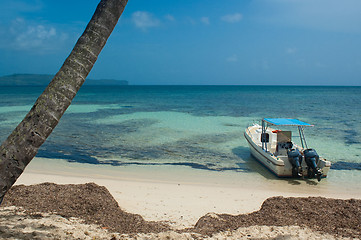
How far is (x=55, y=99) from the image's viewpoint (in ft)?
10.00

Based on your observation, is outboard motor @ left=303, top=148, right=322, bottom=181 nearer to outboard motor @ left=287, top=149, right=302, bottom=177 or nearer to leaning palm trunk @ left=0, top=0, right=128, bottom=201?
outboard motor @ left=287, top=149, right=302, bottom=177

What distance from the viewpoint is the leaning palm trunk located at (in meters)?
2.89

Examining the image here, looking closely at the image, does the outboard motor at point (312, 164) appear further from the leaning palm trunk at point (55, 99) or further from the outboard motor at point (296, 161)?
the leaning palm trunk at point (55, 99)

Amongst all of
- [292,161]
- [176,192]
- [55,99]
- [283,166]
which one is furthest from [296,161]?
[55,99]

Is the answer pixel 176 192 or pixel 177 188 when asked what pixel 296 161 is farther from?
pixel 176 192

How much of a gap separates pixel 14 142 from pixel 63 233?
216 centimetres

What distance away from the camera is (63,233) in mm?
4473

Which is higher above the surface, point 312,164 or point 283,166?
point 312,164

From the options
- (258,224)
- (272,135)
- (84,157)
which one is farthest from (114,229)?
(272,135)

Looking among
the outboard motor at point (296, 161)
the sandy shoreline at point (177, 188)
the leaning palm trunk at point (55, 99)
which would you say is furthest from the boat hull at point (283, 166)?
the leaning palm trunk at point (55, 99)

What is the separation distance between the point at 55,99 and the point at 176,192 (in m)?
6.74

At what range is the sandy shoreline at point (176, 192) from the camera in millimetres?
4898

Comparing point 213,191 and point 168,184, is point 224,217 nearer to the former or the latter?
point 213,191

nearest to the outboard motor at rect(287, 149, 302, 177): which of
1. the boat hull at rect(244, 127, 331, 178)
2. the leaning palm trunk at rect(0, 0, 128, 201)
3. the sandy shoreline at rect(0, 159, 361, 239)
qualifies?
the boat hull at rect(244, 127, 331, 178)
